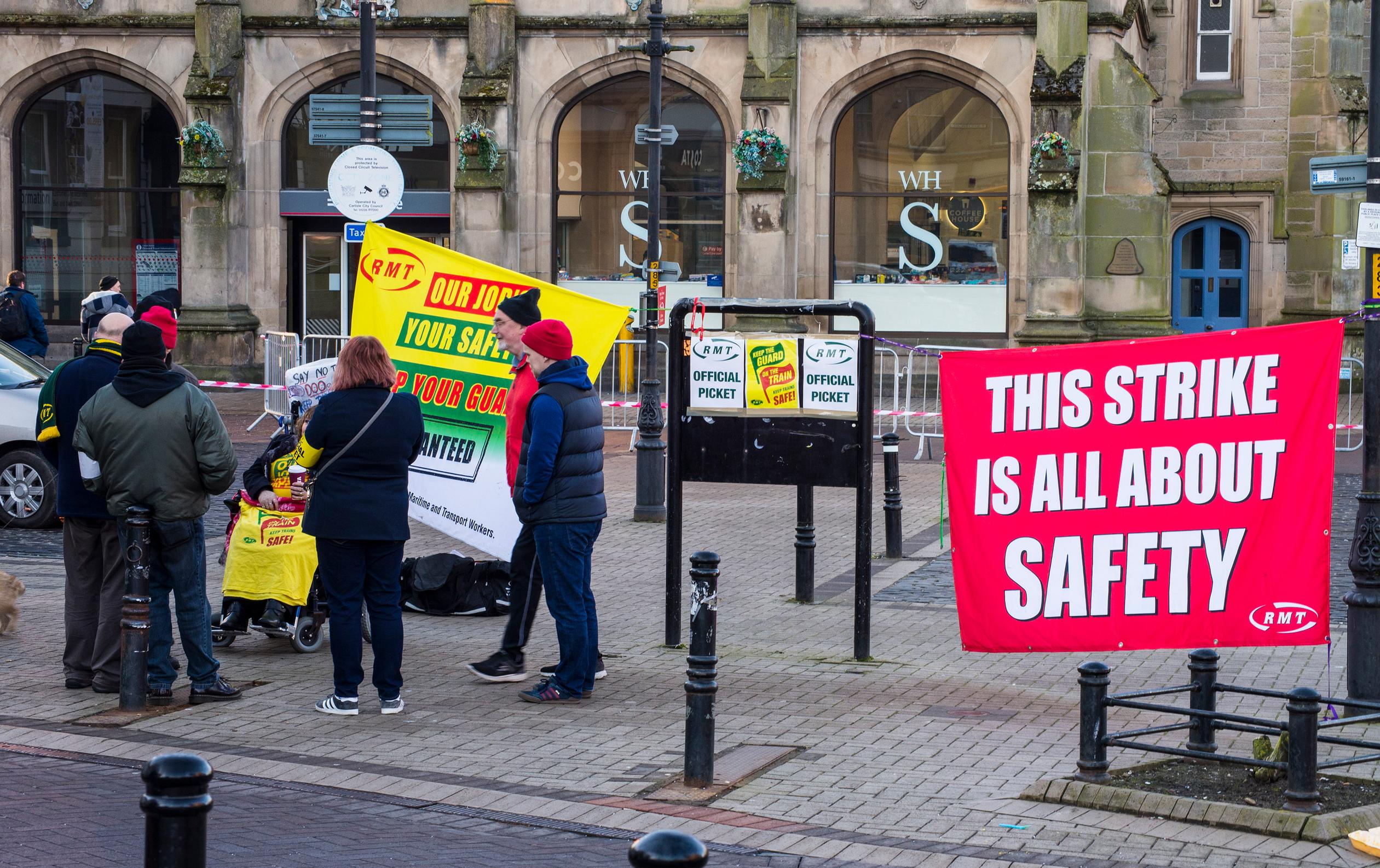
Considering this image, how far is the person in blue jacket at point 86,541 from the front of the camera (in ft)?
27.4

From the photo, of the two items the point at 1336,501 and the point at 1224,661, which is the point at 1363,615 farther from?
the point at 1336,501

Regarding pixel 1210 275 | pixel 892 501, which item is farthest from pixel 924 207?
pixel 892 501

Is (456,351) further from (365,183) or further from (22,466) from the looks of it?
(22,466)

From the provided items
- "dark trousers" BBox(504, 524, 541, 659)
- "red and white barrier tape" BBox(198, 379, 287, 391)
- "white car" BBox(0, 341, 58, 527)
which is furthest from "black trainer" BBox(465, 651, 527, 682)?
"red and white barrier tape" BBox(198, 379, 287, 391)

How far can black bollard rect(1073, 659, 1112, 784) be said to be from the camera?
6.48m

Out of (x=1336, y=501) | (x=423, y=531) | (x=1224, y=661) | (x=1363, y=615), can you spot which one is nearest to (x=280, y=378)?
(x=423, y=531)

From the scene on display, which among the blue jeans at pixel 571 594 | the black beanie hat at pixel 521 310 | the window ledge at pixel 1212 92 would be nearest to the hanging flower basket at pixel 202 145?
the window ledge at pixel 1212 92

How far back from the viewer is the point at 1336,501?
15.5 m

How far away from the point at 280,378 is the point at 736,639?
13.0m

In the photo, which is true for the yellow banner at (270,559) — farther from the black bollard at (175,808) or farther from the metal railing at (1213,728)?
the black bollard at (175,808)

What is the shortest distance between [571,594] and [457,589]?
104 inches

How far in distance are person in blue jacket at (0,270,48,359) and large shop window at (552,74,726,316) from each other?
325 inches

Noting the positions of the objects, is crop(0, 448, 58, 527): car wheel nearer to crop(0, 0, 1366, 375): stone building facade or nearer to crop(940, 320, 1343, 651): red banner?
crop(940, 320, 1343, 651): red banner

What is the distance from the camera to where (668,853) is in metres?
3.03
